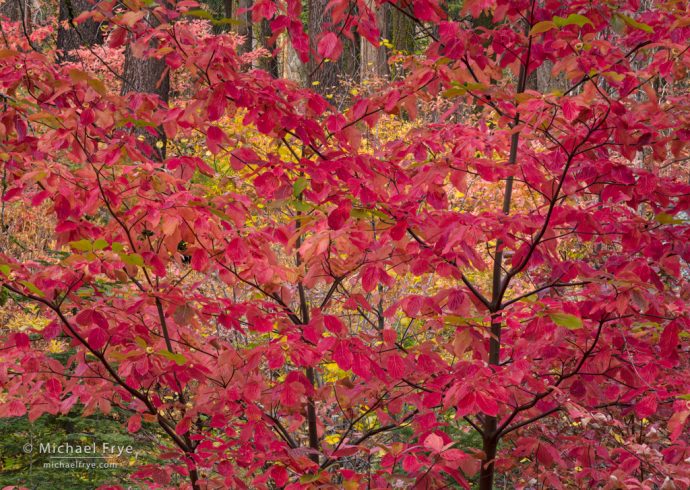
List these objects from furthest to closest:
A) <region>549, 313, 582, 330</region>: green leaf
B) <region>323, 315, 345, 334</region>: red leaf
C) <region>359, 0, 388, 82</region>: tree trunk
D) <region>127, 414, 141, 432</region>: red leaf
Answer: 1. <region>359, 0, 388, 82</region>: tree trunk
2. <region>127, 414, 141, 432</region>: red leaf
3. <region>323, 315, 345, 334</region>: red leaf
4. <region>549, 313, 582, 330</region>: green leaf

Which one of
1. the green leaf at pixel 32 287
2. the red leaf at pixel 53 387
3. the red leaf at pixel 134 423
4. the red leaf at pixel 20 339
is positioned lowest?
the red leaf at pixel 134 423

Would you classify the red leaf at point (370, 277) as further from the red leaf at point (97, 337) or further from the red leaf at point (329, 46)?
the red leaf at point (97, 337)

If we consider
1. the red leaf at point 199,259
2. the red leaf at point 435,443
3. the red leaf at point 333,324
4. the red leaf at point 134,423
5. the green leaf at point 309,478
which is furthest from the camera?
the red leaf at point 134,423

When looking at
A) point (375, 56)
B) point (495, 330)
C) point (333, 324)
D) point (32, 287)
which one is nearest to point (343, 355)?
point (333, 324)

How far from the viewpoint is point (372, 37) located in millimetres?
2863

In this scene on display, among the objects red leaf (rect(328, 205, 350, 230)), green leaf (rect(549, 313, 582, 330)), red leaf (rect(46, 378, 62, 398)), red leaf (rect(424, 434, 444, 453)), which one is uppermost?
red leaf (rect(328, 205, 350, 230))

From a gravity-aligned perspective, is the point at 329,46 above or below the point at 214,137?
above

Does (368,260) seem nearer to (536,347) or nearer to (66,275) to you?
(536,347)

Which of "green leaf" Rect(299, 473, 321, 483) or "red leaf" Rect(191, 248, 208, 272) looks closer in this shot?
"green leaf" Rect(299, 473, 321, 483)

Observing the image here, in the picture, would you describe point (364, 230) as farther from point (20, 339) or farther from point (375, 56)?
point (375, 56)

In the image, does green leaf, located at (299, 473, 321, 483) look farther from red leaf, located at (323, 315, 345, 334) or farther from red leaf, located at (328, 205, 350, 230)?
red leaf, located at (328, 205, 350, 230)

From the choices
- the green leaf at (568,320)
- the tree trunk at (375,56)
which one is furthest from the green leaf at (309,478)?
the tree trunk at (375,56)

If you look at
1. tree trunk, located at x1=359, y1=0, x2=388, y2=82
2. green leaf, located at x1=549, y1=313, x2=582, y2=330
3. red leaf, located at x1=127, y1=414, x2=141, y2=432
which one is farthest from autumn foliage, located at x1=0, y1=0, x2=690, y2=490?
tree trunk, located at x1=359, y1=0, x2=388, y2=82

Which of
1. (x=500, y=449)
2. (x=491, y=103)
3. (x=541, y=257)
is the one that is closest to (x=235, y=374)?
(x=541, y=257)
